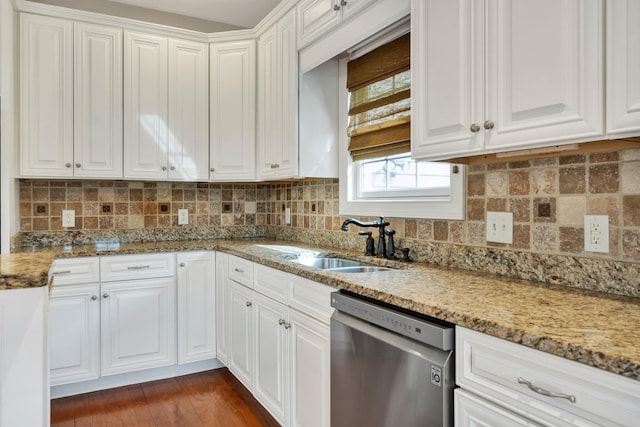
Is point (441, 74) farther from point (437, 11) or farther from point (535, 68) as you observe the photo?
point (535, 68)

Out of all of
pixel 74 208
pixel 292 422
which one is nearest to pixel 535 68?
pixel 292 422

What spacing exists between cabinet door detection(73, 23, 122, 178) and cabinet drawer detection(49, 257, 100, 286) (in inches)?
23.1

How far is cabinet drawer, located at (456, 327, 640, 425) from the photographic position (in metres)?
0.79

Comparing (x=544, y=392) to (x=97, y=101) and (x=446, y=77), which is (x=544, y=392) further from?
(x=97, y=101)

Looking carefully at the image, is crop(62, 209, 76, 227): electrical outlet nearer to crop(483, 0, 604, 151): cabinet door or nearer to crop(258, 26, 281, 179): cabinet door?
crop(258, 26, 281, 179): cabinet door

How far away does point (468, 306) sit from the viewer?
3.83 feet

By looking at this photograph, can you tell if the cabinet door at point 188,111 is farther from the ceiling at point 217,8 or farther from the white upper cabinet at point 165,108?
the ceiling at point 217,8

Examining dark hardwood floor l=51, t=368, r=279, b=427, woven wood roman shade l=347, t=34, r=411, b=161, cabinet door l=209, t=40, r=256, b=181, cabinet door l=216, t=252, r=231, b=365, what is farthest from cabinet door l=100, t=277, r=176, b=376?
woven wood roman shade l=347, t=34, r=411, b=161

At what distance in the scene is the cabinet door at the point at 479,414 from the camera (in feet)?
3.19

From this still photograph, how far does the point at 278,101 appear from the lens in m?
2.87

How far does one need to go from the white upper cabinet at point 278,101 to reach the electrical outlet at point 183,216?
28.0 inches

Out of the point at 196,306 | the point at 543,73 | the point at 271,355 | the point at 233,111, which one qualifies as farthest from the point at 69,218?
the point at 543,73

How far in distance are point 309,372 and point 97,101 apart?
2.26 m

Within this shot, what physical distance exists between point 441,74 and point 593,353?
102 cm
